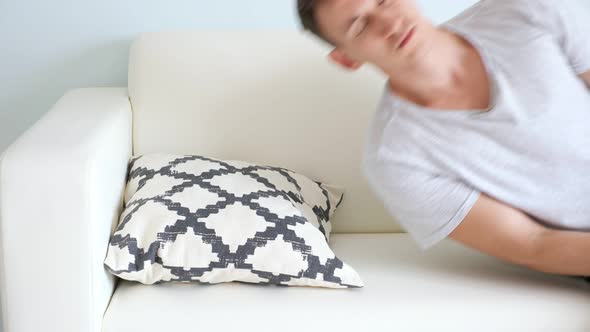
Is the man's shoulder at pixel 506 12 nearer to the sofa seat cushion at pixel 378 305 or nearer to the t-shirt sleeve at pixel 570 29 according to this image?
the t-shirt sleeve at pixel 570 29

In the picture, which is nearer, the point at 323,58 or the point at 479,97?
the point at 479,97

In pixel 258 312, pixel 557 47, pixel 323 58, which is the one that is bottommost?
pixel 258 312

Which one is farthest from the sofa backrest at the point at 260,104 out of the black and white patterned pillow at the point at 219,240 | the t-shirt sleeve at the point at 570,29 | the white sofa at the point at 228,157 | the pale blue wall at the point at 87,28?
the t-shirt sleeve at the point at 570,29

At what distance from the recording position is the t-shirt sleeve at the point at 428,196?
1453 mm

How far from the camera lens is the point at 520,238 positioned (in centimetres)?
145

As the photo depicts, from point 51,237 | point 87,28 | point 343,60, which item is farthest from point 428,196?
point 87,28

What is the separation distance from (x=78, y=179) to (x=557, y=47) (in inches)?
35.6

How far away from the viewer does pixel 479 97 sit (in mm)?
1478

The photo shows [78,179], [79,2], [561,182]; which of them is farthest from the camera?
[79,2]

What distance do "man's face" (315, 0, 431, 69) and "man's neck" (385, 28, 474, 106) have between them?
0.04m

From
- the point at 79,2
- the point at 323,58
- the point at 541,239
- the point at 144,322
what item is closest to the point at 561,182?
the point at 541,239

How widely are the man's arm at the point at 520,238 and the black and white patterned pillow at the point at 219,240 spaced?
247mm

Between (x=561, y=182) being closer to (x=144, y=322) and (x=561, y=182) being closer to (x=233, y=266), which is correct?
(x=233, y=266)

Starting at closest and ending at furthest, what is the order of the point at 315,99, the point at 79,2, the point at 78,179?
the point at 78,179
the point at 315,99
the point at 79,2
